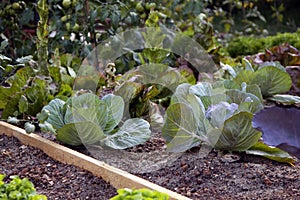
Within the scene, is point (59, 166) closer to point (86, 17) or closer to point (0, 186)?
point (0, 186)

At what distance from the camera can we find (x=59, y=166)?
2.26 metres

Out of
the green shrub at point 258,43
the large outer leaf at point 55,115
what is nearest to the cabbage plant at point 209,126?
the large outer leaf at point 55,115

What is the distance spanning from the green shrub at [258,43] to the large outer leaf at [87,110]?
110 inches

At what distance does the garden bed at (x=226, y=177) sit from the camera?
1844 mm

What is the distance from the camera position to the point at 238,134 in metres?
2.06

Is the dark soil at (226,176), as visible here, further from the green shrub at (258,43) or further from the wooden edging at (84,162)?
the green shrub at (258,43)

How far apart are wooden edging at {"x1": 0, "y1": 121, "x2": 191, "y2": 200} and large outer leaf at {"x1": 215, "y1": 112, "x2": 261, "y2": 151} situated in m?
0.41

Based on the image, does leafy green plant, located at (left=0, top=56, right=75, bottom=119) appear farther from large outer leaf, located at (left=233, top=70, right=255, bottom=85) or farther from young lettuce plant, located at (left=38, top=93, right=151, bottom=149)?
large outer leaf, located at (left=233, top=70, right=255, bottom=85)

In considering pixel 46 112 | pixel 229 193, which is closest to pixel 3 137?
pixel 46 112

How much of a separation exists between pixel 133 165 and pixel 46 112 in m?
0.50

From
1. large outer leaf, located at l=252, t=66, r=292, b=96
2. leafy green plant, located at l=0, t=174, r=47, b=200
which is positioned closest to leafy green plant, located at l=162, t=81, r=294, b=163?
large outer leaf, located at l=252, t=66, r=292, b=96

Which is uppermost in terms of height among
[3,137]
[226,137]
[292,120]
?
[292,120]

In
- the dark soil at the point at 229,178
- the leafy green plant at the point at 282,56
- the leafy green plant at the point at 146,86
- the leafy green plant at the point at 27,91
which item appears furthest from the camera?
the leafy green plant at the point at 282,56

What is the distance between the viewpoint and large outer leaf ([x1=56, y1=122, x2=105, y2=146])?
2199 mm
